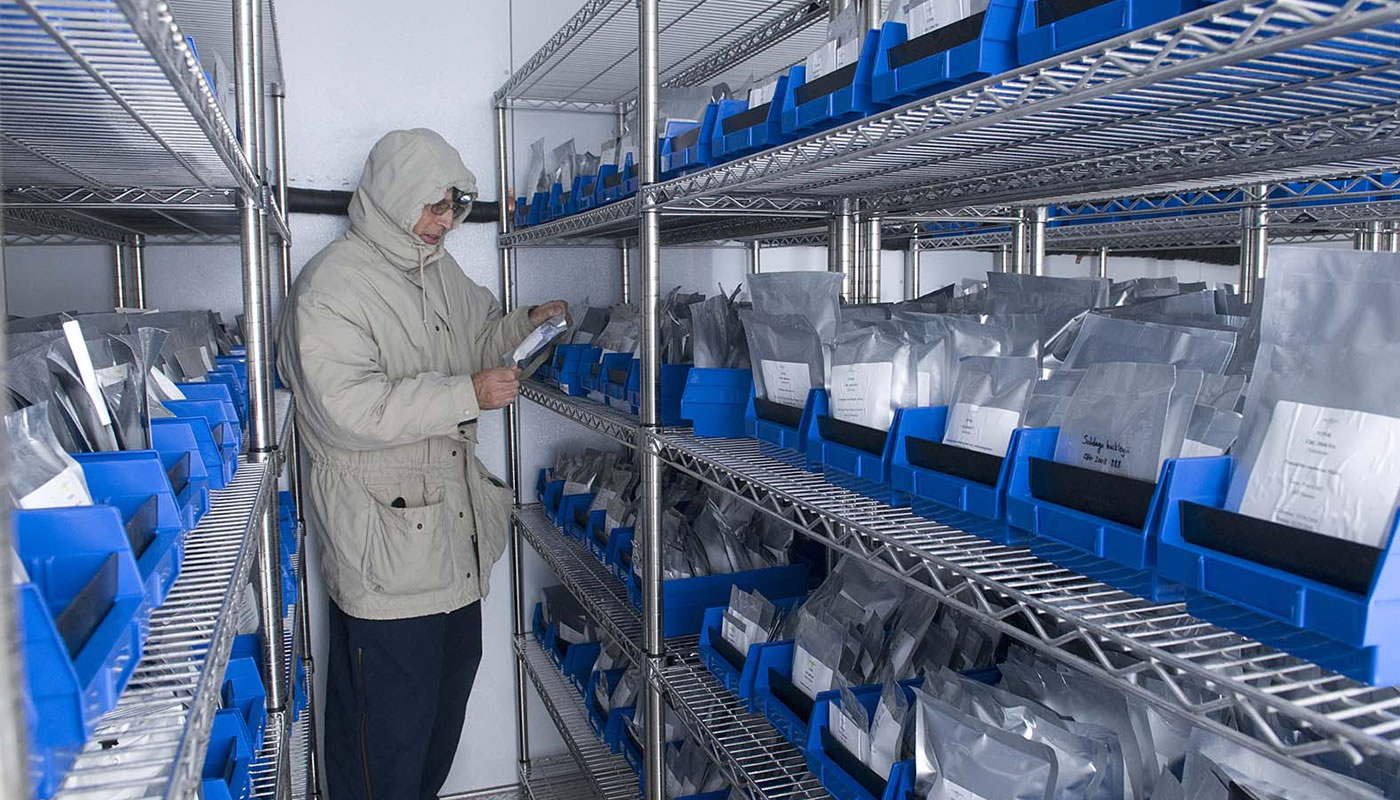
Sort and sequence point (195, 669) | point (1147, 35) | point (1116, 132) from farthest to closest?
point (1116, 132)
point (195, 669)
point (1147, 35)

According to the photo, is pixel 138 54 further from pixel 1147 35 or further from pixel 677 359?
pixel 677 359

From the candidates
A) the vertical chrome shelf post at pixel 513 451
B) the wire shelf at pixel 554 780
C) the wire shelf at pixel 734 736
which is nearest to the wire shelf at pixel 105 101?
the wire shelf at pixel 734 736

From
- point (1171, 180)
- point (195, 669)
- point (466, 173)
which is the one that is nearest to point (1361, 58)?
point (1171, 180)

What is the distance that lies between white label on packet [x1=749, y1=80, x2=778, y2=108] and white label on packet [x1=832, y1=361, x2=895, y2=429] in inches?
19.7

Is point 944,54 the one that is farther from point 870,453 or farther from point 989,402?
point 870,453

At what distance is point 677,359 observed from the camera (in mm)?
2326

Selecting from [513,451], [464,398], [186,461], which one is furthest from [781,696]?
[513,451]

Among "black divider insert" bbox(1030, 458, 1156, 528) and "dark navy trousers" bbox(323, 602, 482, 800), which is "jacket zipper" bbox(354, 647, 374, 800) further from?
"black divider insert" bbox(1030, 458, 1156, 528)

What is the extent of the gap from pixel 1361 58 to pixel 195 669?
113 cm

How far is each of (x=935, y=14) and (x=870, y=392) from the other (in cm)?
51

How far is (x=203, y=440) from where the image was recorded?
1.23 meters

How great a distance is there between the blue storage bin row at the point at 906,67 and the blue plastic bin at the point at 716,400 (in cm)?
41

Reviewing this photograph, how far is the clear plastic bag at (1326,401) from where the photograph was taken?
29.7 inches

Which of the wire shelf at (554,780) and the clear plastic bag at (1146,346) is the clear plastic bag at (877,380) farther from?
the wire shelf at (554,780)
